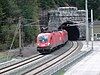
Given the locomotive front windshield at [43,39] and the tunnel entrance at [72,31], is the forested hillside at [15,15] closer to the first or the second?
the tunnel entrance at [72,31]

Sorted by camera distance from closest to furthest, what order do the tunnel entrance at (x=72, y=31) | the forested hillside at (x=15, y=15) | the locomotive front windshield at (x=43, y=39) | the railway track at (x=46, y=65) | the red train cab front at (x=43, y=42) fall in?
1. the railway track at (x=46, y=65)
2. the red train cab front at (x=43, y=42)
3. the locomotive front windshield at (x=43, y=39)
4. the forested hillside at (x=15, y=15)
5. the tunnel entrance at (x=72, y=31)

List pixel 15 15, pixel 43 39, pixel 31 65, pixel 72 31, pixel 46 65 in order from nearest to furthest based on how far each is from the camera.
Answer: pixel 31 65, pixel 46 65, pixel 43 39, pixel 15 15, pixel 72 31

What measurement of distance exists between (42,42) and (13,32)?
10.00 meters

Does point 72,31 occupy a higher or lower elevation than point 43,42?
lower

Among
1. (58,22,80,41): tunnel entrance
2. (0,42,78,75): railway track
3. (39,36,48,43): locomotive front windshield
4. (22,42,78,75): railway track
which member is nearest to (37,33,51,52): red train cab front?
(39,36,48,43): locomotive front windshield

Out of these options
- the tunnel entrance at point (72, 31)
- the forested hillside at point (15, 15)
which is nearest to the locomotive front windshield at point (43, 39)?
the forested hillside at point (15, 15)

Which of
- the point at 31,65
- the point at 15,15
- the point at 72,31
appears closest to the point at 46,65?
the point at 31,65

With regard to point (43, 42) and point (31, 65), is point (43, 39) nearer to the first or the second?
point (43, 42)

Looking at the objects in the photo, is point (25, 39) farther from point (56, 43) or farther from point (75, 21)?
point (75, 21)

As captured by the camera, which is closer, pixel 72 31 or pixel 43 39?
pixel 43 39

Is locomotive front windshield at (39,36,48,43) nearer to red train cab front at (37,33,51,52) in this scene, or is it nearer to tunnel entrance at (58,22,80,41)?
red train cab front at (37,33,51,52)

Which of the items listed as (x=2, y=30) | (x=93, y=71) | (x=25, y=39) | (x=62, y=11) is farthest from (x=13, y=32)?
(x=93, y=71)

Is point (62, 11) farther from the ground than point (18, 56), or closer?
farther from the ground

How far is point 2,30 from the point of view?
219 ft
